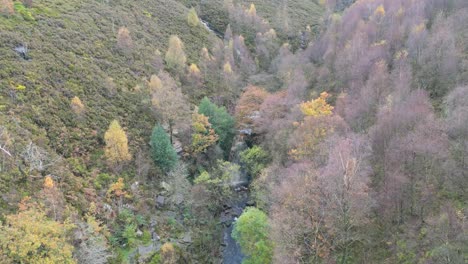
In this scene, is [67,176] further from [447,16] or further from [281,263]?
[447,16]

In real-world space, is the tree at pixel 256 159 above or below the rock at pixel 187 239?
above

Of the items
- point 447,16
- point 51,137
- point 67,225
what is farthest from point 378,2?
point 67,225

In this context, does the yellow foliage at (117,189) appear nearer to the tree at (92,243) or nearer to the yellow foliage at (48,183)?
the tree at (92,243)

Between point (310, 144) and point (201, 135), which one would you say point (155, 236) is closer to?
point (201, 135)

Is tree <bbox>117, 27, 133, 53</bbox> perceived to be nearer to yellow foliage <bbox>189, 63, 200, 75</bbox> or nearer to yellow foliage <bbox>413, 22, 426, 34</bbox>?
yellow foliage <bbox>189, 63, 200, 75</bbox>

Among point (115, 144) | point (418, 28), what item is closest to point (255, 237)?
point (115, 144)

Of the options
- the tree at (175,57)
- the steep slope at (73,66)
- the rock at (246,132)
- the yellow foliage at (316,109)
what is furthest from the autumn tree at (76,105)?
the yellow foliage at (316,109)
